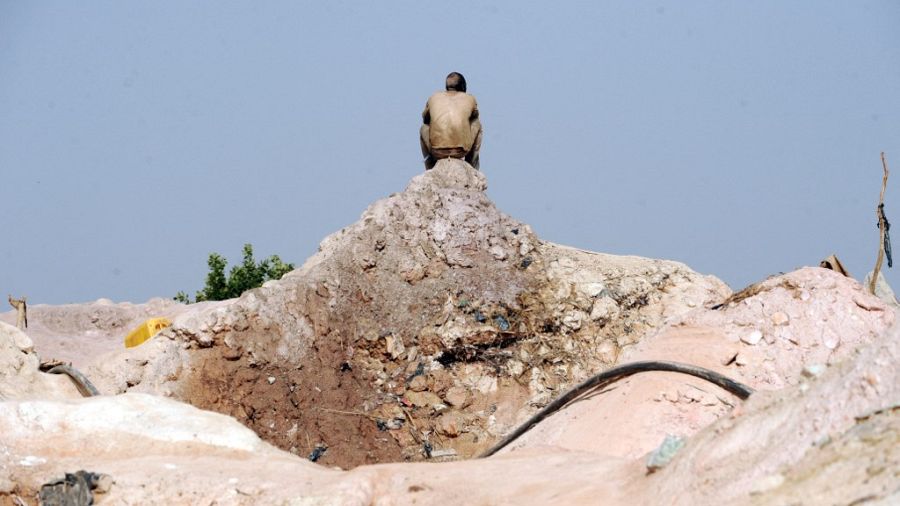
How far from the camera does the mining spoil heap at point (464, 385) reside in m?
5.08

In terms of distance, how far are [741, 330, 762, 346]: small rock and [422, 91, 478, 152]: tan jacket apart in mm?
6769

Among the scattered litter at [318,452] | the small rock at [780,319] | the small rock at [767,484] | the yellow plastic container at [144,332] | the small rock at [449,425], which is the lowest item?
the small rock at [767,484]

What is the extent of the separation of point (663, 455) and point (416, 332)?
8298 millimetres

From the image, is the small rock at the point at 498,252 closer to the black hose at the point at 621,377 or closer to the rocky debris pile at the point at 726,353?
the rocky debris pile at the point at 726,353

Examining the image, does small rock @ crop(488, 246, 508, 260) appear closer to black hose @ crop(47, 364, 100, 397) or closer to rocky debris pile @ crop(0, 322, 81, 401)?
black hose @ crop(47, 364, 100, 397)

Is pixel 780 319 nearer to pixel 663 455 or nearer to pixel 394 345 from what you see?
pixel 663 455

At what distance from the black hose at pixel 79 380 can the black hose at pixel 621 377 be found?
2.88m

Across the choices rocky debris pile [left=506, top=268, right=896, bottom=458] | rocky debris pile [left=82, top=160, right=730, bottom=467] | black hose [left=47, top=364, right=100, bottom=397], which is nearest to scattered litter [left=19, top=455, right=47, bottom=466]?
black hose [left=47, top=364, right=100, bottom=397]

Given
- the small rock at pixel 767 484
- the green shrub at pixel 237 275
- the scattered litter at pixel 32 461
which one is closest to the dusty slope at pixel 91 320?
the green shrub at pixel 237 275

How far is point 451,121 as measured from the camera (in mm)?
15273

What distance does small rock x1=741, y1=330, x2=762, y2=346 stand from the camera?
29.8ft

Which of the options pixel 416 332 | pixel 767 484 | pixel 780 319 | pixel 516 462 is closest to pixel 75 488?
pixel 516 462

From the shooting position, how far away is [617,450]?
25.7ft

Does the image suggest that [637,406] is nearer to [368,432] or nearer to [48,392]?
[48,392]
